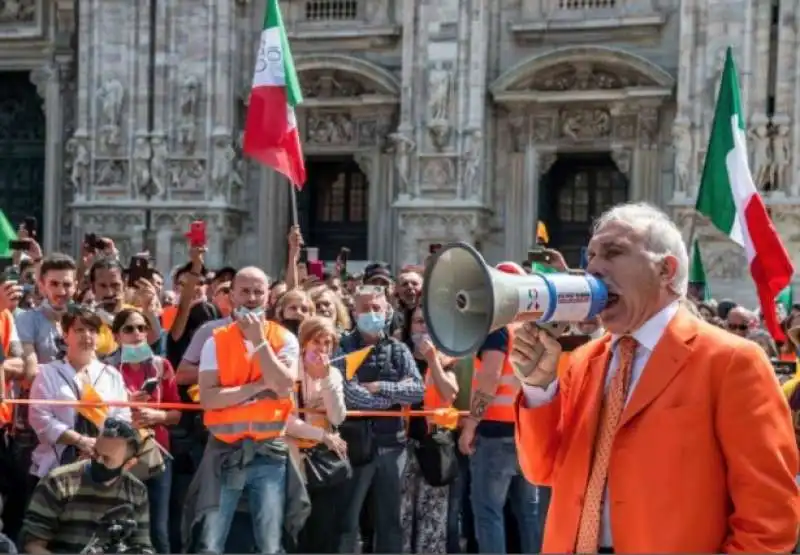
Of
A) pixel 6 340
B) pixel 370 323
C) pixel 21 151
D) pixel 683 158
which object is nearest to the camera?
pixel 6 340

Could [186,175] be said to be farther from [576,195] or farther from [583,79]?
[583,79]

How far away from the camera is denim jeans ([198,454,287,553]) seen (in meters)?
6.74

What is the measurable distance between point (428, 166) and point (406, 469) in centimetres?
1216

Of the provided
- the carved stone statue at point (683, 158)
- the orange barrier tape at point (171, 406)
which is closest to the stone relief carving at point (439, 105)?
the carved stone statue at point (683, 158)

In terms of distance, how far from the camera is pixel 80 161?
68.9ft

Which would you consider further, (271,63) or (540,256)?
(271,63)

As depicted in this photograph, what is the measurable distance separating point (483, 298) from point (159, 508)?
16.2ft

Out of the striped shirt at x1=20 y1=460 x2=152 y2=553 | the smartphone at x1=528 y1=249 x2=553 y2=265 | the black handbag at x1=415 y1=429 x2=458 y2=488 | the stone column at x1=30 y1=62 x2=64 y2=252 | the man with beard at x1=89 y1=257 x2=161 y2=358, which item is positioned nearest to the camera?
the smartphone at x1=528 y1=249 x2=553 y2=265

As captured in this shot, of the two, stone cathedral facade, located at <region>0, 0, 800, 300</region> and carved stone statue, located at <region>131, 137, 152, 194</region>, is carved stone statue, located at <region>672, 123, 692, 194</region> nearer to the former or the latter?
stone cathedral facade, located at <region>0, 0, 800, 300</region>

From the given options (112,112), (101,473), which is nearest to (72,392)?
(101,473)

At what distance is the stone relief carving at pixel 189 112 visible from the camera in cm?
2059

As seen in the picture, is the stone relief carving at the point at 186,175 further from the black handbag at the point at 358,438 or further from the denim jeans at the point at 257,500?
the denim jeans at the point at 257,500

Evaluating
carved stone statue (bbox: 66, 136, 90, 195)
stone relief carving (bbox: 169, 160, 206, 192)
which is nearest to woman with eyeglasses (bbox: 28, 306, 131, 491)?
stone relief carving (bbox: 169, 160, 206, 192)

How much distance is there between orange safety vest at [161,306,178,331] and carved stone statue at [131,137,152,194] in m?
11.3
